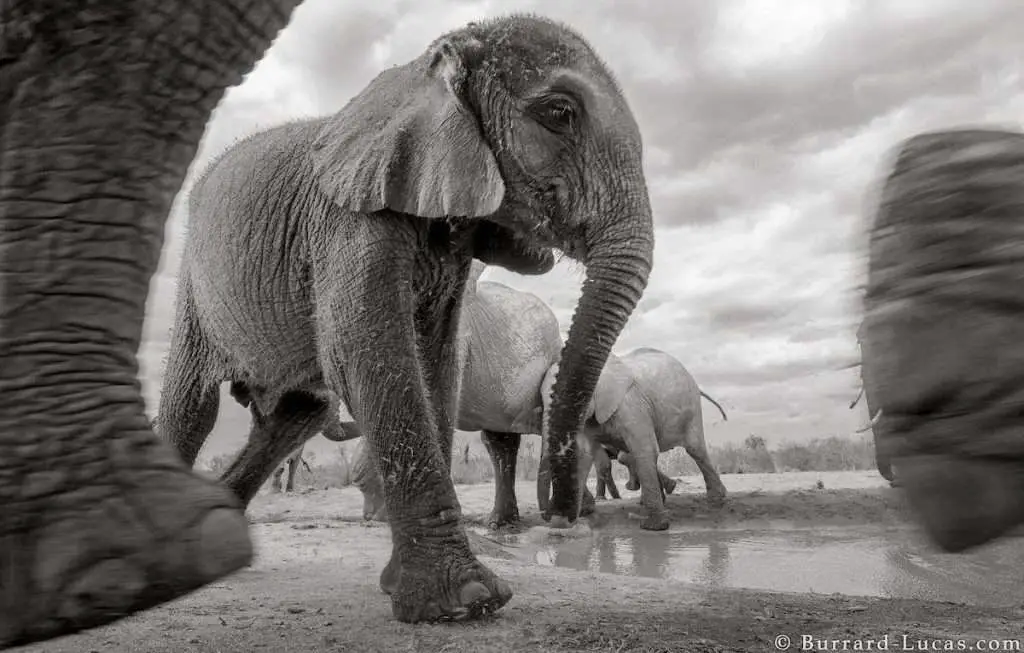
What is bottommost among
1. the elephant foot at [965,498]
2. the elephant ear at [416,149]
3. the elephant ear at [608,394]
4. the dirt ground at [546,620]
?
the dirt ground at [546,620]

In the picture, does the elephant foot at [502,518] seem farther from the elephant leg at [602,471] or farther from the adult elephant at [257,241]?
the adult elephant at [257,241]

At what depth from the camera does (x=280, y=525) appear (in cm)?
791

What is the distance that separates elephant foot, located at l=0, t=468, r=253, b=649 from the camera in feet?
4.42

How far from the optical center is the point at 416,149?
13.3 feet

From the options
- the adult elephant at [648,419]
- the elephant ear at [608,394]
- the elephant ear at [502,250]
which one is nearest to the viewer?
the elephant ear at [502,250]

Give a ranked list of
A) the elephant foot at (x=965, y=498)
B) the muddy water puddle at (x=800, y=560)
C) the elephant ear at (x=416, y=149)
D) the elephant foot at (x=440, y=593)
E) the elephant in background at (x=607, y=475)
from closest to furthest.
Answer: the elephant foot at (x=965, y=498)
the elephant foot at (x=440, y=593)
the elephant ear at (x=416, y=149)
the muddy water puddle at (x=800, y=560)
the elephant in background at (x=607, y=475)

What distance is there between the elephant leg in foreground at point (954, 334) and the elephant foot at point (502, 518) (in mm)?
8452

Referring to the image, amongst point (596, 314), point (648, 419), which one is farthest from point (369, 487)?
point (596, 314)

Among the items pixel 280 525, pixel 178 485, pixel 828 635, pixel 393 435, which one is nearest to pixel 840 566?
pixel 828 635

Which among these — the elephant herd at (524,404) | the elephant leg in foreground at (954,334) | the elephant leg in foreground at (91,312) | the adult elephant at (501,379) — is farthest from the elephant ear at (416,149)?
the adult elephant at (501,379)

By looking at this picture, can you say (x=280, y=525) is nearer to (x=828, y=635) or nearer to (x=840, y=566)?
(x=840, y=566)

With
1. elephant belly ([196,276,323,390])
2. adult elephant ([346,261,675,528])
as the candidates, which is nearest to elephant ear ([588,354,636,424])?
adult elephant ([346,261,675,528])

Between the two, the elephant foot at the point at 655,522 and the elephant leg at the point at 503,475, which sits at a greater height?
the elephant leg at the point at 503,475

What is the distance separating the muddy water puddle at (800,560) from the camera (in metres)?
5.10
